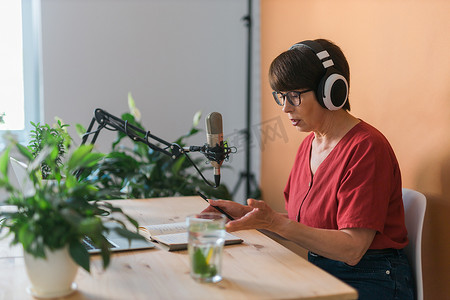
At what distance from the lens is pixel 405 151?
1.82 metres

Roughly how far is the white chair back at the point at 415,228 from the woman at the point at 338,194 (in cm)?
3

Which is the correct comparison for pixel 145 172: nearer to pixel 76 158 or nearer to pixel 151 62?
pixel 151 62

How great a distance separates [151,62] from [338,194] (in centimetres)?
213

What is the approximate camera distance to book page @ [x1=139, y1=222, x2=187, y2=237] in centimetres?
152

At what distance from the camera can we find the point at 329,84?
156 centimetres

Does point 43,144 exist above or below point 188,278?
above

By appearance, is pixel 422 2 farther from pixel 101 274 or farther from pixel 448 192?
pixel 101 274

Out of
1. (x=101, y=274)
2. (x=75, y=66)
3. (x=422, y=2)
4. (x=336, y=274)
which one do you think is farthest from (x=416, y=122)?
(x=75, y=66)

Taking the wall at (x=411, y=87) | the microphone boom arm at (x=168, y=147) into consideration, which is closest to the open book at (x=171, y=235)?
the microphone boom arm at (x=168, y=147)

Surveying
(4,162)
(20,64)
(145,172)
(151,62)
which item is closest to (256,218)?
(4,162)

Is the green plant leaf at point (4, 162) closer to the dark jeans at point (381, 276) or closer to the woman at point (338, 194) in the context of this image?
the woman at point (338, 194)

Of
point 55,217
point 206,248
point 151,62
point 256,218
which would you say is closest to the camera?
point 55,217

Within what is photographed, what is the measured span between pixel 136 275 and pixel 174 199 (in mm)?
1030

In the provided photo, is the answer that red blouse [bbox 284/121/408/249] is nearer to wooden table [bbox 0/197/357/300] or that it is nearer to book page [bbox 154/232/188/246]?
wooden table [bbox 0/197/357/300]
